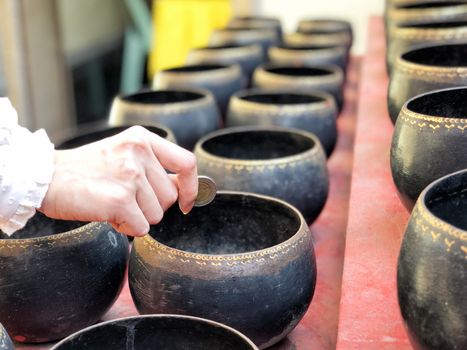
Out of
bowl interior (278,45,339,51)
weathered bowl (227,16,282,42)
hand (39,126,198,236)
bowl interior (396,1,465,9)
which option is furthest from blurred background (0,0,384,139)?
hand (39,126,198,236)

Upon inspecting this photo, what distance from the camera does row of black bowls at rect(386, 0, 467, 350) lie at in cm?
66

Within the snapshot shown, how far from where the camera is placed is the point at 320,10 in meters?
3.76

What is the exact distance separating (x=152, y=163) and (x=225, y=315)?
198mm

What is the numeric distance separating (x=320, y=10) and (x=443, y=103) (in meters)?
2.83

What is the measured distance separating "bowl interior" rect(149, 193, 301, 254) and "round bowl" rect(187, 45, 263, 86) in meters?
1.03

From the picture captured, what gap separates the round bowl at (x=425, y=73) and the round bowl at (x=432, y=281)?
0.36 metres

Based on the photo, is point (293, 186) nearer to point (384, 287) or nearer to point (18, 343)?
point (384, 287)

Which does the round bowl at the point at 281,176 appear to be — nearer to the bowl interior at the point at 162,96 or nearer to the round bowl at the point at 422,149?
the round bowl at the point at 422,149

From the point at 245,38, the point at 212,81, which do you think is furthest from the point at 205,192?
the point at 245,38

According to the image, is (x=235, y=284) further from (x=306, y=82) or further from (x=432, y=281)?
(x=306, y=82)

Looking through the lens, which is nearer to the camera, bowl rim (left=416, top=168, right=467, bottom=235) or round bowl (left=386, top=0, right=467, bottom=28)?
bowl rim (left=416, top=168, right=467, bottom=235)

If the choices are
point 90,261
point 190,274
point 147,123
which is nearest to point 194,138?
point 147,123

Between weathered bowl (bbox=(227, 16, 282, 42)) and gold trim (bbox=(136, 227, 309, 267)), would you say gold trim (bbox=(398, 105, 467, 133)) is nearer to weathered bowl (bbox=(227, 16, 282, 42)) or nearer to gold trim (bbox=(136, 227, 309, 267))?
gold trim (bbox=(136, 227, 309, 267))

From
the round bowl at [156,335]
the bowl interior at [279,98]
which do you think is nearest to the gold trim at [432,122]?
the round bowl at [156,335]
